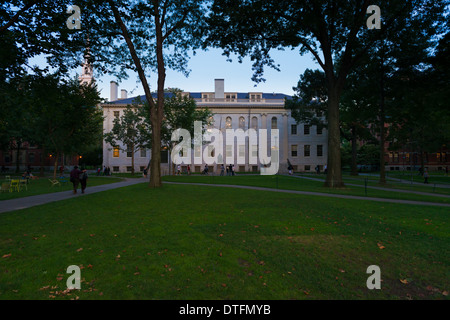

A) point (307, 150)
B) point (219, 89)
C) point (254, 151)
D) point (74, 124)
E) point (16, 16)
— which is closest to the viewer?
point (16, 16)

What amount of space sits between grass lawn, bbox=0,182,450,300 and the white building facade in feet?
136

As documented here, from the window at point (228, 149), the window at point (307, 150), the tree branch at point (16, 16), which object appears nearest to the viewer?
the tree branch at point (16, 16)

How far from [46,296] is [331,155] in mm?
18475

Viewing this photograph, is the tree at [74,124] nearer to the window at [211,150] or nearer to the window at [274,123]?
the window at [211,150]

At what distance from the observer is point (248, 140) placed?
163ft

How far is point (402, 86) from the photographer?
20.2 meters

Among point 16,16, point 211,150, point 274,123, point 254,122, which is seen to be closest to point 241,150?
point 211,150

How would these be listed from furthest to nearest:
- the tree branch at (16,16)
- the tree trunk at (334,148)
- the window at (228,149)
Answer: the window at (228,149) < the tree trunk at (334,148) < the tree branch at (16,16)

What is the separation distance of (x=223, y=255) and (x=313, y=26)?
1732 cm

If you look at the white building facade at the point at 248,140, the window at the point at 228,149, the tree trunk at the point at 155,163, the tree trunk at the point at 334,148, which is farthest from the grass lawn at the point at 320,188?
the white building facade at the point at 248,140

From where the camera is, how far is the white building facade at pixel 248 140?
49.2 metres

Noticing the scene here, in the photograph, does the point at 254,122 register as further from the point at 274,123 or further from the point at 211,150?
the point at 211,150

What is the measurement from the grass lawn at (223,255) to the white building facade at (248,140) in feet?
136
